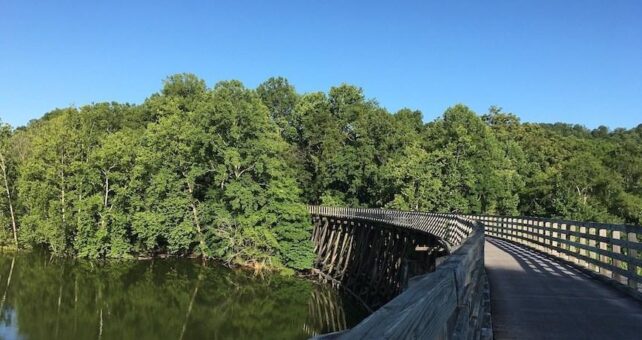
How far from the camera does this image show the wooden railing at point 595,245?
34.4 feet

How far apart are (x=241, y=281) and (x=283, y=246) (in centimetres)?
500

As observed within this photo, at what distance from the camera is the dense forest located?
44250 millimetres

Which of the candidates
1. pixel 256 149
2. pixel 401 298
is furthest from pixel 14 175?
pixel 401 298

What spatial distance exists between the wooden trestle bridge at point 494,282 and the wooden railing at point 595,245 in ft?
0.10

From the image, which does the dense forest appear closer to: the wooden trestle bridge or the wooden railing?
the wooden trestle bridge

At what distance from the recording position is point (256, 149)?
44.5m

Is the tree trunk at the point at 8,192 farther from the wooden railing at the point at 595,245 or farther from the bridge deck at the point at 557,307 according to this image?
the bridge deck at the point at 557,307

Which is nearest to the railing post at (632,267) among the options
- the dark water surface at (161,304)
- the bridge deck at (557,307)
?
the bridge deck at (557,307)

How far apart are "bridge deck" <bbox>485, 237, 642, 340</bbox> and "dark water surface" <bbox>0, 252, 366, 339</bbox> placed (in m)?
18.4

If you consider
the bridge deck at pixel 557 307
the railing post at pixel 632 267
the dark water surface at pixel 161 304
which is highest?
the railing post at pixel 632 267

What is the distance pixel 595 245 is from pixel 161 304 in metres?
26.5

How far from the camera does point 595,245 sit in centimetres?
1477

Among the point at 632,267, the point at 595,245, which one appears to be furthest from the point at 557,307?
the point at 595,245

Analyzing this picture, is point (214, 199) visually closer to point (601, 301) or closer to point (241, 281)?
point (241, 281)
